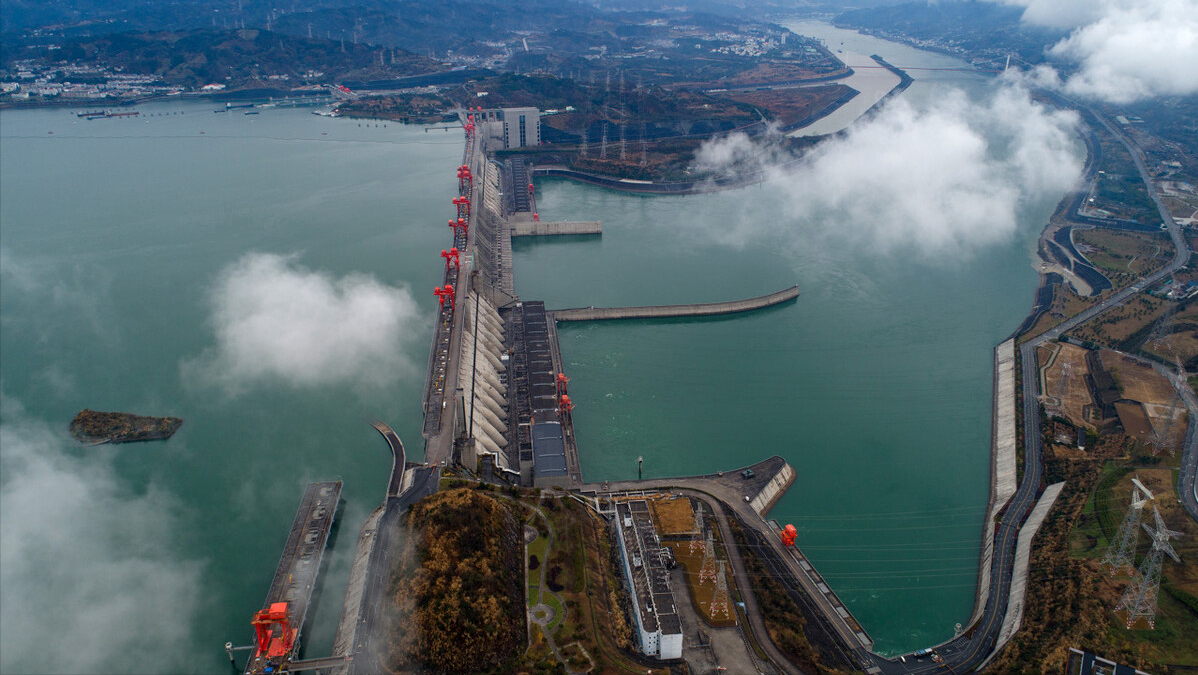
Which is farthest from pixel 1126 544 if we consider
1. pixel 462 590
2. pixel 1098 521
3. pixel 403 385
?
pixel 403 385

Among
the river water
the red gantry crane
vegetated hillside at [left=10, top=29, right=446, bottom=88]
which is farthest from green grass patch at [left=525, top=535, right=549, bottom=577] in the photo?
vegetated hillside at [left=10, top=29, right=446, bottom=88]

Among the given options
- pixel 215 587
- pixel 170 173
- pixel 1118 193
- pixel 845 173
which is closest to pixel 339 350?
pixel 215 587

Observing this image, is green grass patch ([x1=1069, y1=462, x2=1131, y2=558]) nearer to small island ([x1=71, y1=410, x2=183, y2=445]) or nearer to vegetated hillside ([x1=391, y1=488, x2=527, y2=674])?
vegetated hillside ([x1=391, y1=488, x2=527, y2=674])

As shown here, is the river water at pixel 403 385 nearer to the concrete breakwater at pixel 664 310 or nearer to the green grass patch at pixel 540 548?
the concrete breakwater at pixel 664 310

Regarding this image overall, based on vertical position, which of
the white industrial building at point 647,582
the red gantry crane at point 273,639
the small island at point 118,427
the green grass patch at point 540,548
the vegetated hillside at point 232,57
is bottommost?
the small island at point 118,427

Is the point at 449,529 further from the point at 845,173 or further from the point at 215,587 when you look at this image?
the point at 845,173

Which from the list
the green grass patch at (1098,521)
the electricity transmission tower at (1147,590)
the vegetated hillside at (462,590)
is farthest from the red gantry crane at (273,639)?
the green grass patch at (1098,521)
